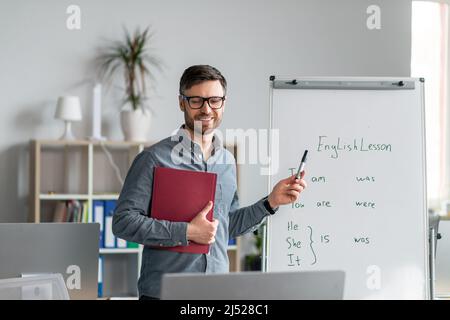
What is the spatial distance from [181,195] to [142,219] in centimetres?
15

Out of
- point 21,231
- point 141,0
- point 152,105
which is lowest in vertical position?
point 21,231

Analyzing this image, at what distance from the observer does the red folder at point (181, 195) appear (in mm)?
2271

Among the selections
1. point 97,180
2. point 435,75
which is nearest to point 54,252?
point 97,180

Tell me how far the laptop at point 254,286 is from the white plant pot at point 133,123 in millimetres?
3584

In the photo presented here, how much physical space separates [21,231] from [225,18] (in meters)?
3.43

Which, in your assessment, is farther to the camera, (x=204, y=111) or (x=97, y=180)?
(x=97, y=180)

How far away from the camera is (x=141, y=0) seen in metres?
5.14

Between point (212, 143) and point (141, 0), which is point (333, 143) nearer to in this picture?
point (212, 143)

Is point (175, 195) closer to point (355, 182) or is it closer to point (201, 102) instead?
point (201, 102)

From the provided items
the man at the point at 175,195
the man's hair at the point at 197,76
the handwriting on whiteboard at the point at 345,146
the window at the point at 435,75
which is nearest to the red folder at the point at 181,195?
the man at the point at 175,195

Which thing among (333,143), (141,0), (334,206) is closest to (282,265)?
(334,206)

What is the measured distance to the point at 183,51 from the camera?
17.1ft

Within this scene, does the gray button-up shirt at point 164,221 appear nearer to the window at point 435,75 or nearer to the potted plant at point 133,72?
the potted plant at point 133,72

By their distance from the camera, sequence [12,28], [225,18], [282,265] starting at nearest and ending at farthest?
[282,265], [12,28], [225,18]
